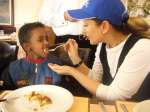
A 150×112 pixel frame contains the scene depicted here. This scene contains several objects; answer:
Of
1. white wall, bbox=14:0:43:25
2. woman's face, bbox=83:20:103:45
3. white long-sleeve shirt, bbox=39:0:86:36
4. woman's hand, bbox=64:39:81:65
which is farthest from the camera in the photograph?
white wall, bbox=14:0:43:25

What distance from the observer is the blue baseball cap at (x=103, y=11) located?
116 centimetres

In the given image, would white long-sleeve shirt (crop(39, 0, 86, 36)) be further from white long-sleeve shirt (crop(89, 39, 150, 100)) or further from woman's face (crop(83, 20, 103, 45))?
white long-sleeve shirt (crop(89, 39, 150, 100))

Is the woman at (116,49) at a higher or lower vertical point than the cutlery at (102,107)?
higher

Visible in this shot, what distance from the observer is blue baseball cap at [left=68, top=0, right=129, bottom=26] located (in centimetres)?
116

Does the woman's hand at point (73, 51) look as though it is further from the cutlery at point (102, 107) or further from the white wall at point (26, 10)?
the white wall at point (26, 10)

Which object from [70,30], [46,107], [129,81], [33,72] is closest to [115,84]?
[129,81]

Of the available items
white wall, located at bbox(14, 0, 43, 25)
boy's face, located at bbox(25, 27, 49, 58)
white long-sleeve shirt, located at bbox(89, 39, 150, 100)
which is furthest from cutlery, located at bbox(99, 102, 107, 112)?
white wall, located at bbox(14, 0, 43, 25)

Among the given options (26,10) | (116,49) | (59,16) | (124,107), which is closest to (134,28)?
(116,49)

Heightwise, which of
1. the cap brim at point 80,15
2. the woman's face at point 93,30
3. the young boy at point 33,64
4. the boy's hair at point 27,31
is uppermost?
the cap brim at point 80,15

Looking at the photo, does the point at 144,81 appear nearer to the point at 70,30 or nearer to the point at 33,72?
the point at 33,72

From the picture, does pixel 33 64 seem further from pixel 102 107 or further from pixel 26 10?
pixel 26 10

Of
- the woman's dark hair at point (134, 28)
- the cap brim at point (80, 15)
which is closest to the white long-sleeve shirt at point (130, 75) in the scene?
the woman's dark hair at point (134, 28)

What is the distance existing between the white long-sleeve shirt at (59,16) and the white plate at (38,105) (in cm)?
146

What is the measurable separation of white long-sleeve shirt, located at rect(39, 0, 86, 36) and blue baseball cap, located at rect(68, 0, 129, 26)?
50.0 inches
